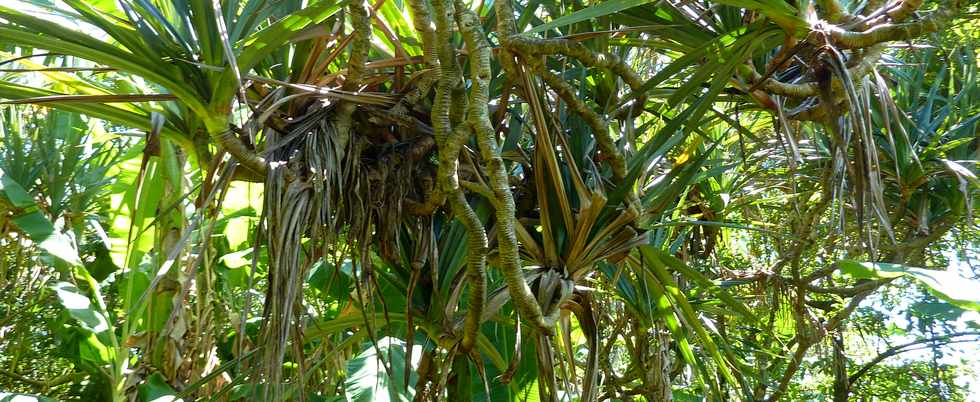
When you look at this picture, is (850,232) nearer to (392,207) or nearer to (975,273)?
(975,273)

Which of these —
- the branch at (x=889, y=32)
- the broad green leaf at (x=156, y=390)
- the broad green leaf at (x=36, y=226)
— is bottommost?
the broad green leaf at (x=156, y=390)

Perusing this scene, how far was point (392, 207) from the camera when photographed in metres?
1.50

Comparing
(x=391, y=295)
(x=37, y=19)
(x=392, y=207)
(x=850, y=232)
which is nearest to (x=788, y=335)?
(x=850, y=232)

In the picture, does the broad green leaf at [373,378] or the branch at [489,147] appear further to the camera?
the broad green leaf at [373,378]

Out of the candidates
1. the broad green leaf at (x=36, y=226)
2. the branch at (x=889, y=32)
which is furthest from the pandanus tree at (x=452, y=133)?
the broad green leaf at (x=36, y=226)

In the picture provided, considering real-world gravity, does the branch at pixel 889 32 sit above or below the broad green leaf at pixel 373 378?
above

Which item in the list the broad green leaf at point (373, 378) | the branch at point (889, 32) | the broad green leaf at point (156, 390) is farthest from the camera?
the broad green leaf at point (156, 390)

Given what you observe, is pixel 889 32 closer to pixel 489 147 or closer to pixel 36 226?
pixel 489 147

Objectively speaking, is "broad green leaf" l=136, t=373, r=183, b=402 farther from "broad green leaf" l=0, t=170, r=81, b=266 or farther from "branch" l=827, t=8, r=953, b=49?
"branch" l=827, t=8, r=953, b=49

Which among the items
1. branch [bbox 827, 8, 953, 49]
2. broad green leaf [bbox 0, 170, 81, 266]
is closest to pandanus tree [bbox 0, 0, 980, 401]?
branch [bbox 827, 8, 953, 49]

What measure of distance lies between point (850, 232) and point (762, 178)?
42 cm

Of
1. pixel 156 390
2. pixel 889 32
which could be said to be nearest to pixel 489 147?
pixel 889 32

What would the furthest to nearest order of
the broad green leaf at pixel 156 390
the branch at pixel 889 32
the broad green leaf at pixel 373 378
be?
the broad green leaf at pixel 156 390 < the broad green leaf at pixel 373 378 < the branch at pixel 889 32

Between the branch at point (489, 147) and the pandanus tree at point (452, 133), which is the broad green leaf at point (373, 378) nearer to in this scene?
the pandanus tree at point (452, 133)
